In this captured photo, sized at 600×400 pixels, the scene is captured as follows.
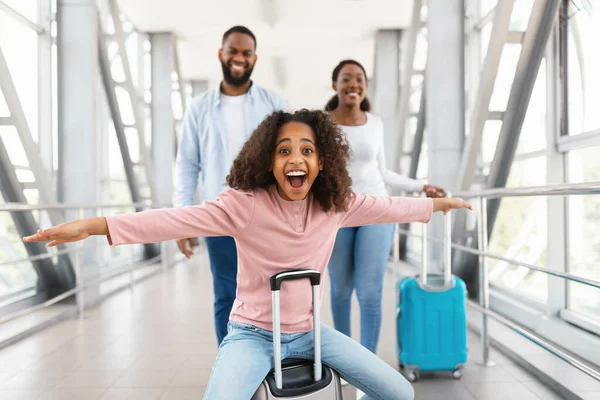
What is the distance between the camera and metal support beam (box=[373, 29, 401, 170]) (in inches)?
312

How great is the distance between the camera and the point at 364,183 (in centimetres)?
236

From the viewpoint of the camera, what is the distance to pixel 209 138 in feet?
7.38

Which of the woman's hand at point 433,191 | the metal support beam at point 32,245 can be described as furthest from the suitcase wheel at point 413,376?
the metal support beam at point 32,245

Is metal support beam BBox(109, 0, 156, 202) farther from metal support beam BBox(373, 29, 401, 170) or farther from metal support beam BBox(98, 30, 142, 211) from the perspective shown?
metal support beam BBox(373, 29, 401, 170)

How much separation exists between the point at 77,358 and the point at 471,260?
2.78 metres

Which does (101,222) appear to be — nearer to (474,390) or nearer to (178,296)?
(474,390)

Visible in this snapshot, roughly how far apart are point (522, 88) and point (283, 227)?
244 cm

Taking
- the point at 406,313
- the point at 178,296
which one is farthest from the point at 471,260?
the point at 178,296

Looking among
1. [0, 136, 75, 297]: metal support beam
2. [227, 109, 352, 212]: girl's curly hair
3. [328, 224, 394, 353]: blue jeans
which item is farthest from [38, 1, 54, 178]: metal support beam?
[227, 109, 352, 212]: girl's curly hair

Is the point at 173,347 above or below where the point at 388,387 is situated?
below

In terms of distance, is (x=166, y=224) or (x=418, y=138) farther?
(x=418, y=138)

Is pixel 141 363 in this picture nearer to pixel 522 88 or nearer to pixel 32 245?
pixel 32 245

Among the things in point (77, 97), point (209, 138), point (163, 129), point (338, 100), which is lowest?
point (209, 138)

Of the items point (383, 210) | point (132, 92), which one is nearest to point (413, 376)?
point (383, 210)
